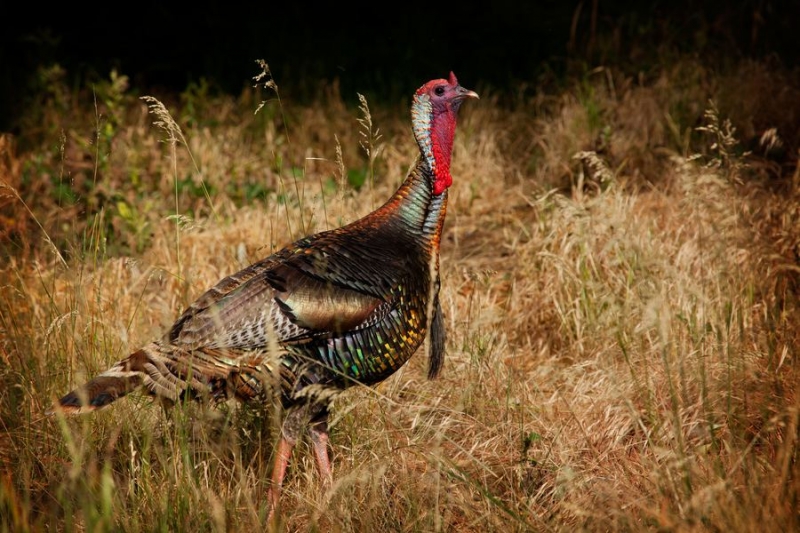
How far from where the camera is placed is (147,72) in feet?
28.1

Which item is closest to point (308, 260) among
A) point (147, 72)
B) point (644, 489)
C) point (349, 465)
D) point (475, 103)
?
point (349, 465)

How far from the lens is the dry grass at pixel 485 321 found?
2.58 meters

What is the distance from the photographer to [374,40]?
9156 millimetres

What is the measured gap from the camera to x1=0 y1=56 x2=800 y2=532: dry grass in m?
2.58

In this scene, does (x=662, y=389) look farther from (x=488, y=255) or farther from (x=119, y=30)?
(x=119, y=30)

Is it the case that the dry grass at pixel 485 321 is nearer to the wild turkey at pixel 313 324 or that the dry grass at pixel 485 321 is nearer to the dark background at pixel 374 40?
the wild turkey at pixel 313 324

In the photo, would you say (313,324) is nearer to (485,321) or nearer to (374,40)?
(485,321)

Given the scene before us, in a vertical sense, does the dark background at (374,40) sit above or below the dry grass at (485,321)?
above

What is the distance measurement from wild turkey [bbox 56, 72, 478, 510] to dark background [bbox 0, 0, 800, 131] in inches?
159

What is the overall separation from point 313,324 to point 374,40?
6.65 metres

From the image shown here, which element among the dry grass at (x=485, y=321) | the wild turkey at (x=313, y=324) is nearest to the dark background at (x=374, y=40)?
the dry grass at (x=485, y=321)

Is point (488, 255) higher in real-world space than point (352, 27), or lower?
lower

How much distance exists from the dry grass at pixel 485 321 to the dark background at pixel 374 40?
52 cm

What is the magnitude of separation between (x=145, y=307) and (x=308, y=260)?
1.33m
